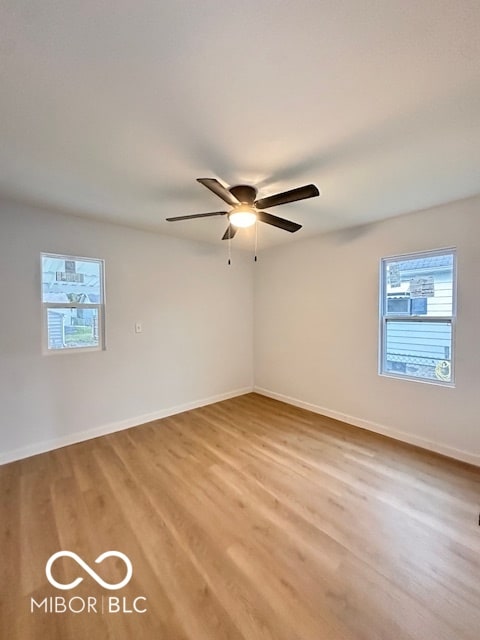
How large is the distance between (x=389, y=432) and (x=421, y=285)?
1643mm

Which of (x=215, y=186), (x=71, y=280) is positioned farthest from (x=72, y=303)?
(x=215, y=186)

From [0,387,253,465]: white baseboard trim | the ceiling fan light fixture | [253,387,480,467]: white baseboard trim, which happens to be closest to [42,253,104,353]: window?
[0,387,253,465]: white baseboard trim

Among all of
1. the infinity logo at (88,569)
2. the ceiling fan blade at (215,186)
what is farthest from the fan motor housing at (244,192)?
the infinity logo at (88,569)

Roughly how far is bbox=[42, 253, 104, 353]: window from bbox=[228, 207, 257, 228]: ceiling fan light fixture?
1.80 metres

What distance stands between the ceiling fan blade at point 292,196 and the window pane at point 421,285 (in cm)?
169

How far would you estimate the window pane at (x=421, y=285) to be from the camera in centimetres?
275

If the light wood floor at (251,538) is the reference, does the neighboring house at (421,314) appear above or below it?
above

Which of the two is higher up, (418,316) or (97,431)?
(418,316)

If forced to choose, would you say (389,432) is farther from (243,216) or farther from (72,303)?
(72,303)

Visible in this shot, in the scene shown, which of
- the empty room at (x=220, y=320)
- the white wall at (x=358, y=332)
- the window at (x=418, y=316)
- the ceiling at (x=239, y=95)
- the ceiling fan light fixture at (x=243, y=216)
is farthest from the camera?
the window at (x=418, y=316)

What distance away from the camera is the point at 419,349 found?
295cm

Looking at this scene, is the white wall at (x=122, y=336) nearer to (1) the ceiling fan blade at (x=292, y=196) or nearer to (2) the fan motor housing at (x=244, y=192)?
(2) the fan motor housing at (x=244, y=192)

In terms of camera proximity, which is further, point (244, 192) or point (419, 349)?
point (419, 349)

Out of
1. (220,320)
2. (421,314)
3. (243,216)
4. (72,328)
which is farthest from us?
(220,320)
